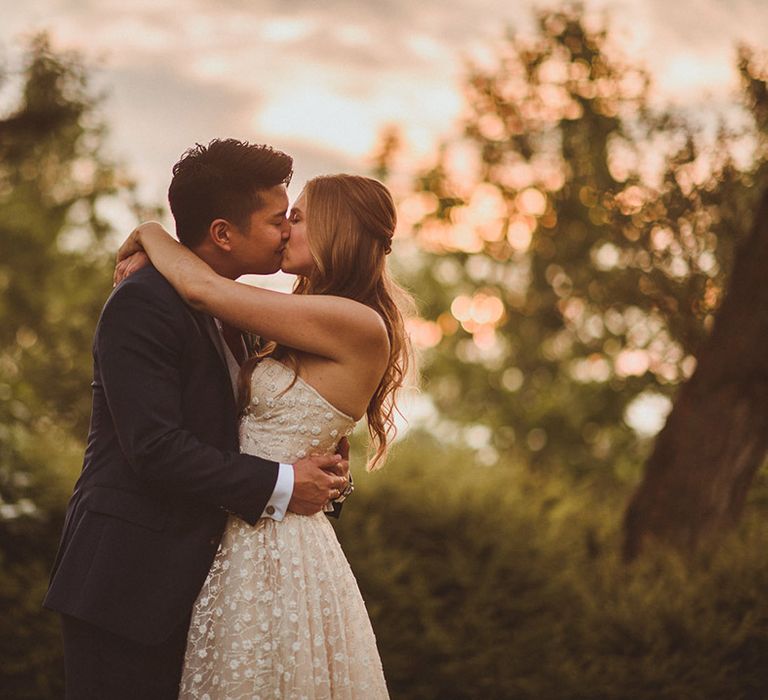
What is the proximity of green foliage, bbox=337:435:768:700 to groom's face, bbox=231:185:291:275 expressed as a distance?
13.3 ft

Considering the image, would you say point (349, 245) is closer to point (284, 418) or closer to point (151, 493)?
point (284, 418)

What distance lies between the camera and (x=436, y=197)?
50.2 feet

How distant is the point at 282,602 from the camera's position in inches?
125

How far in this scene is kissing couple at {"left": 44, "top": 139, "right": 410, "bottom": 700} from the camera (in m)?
3.03

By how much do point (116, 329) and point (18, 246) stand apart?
1589 centimetres

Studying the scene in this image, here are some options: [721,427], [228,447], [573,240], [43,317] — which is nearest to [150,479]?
[228,447]

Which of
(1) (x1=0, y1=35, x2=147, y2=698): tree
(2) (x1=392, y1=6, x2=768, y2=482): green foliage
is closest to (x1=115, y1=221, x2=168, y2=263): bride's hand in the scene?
(1) (x1=0, y1=35, x2=147, y2=698): tree

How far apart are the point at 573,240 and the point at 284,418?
1097cm

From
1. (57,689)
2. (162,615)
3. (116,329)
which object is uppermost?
(116,329)

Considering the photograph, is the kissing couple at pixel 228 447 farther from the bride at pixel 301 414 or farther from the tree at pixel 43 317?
the tree at pixel 43 317

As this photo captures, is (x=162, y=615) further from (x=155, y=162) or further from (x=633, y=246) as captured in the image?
(x=155, y=162)

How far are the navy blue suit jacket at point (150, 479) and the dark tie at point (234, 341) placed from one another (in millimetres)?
416

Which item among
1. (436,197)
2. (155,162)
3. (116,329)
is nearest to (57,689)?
(116,329)

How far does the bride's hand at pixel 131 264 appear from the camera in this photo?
339 cm
